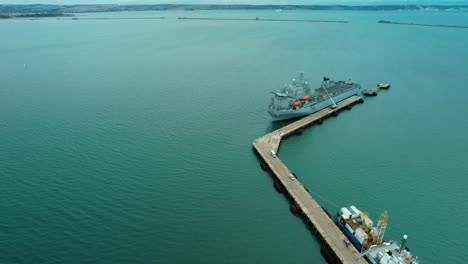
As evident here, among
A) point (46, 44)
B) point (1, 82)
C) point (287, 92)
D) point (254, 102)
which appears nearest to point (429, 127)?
point (287, 92)

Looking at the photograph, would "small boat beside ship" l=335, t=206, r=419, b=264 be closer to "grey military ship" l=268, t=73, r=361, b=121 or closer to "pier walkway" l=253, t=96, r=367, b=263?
"pier walkway" l=253, t=96, r=367, b=263

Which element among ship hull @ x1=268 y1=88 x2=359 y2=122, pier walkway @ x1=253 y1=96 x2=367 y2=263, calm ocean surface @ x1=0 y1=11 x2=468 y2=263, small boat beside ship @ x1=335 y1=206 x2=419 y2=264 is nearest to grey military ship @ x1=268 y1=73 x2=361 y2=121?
ship hull @ x1=268 y1=88 x2=359 y2=122

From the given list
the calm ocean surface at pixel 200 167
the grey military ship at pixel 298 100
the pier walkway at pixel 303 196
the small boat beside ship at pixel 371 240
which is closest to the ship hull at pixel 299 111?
the grey military ship at pixel 298 100

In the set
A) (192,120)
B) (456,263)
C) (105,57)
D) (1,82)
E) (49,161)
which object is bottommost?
(456,263)

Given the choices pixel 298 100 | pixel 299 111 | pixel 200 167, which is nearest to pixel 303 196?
pixel 200 167

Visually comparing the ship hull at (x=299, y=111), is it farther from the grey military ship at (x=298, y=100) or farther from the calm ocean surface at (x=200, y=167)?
the calm ocean surface at (x=200, y=167)

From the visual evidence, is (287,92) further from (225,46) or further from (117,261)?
→ (225,46)
